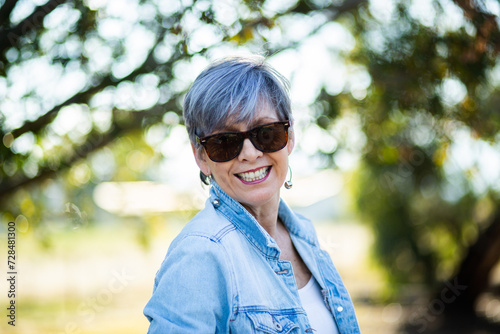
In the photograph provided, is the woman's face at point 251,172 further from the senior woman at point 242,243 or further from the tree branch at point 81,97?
the tree branch at point 81,97

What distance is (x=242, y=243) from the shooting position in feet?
4.88

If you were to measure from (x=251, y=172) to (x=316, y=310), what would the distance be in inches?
20.2

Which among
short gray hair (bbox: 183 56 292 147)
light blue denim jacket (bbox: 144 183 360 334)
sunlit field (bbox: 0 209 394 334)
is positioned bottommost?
sunlit field (bbox: 0 209 394 334)

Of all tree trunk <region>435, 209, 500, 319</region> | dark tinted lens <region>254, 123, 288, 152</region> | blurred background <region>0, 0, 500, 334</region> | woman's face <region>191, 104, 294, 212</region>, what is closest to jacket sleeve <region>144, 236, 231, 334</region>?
woman's face <region>191, 104, 294, 212</region>

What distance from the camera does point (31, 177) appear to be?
4102 millimetres

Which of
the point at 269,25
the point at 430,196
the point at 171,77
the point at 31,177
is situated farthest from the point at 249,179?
the point at 430,196

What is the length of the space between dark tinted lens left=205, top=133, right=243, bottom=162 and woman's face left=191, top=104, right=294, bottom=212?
2 centimetres

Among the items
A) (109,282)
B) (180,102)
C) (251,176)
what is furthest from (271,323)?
(109,282)

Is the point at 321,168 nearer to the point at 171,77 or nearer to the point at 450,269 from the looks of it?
the point at 171,77

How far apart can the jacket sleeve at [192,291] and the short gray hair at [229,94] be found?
41 centimetres

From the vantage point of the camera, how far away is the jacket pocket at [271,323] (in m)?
1.35

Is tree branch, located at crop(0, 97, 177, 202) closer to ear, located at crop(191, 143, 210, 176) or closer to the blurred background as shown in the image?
the blurred background

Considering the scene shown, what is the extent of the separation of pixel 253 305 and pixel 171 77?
2643 mm

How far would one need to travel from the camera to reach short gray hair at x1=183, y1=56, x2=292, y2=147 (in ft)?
4.98
